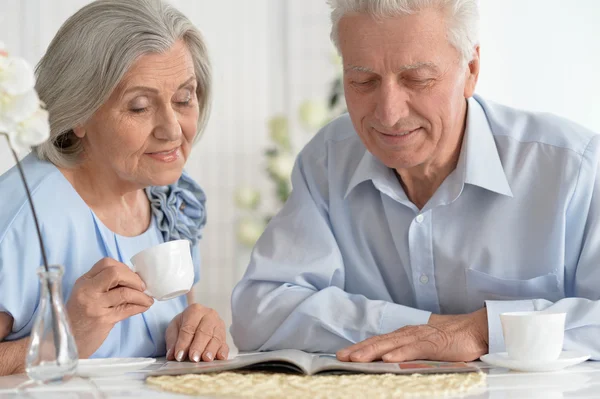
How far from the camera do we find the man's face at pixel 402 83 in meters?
1.69

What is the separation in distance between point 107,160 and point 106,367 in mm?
659

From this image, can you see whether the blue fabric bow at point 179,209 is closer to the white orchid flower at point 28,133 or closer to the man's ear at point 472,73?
the man's ear at point 472,73

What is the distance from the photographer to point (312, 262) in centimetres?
185

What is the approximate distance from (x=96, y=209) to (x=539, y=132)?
1.10 m

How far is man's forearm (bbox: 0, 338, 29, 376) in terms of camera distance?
150cm

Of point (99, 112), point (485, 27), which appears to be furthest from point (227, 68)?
point (99, 112)

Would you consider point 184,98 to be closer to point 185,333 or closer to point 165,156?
point 165,156

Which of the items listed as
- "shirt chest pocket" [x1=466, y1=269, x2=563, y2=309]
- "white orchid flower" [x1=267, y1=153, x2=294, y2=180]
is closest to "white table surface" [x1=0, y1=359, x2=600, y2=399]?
"shirt chest pocket" [x1=466, y1=269, x2=563, y2=309]

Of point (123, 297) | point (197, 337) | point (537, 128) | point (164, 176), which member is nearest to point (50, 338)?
point (123, 297)

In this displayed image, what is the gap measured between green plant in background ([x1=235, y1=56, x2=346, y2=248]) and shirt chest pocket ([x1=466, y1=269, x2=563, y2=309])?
6.70 feet

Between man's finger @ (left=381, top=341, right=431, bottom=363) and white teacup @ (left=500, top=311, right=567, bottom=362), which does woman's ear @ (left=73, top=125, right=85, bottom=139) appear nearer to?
man's finger @ (left=381, top=341, right=431, bottom=363)

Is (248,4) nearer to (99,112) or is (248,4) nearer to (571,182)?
(99,112)

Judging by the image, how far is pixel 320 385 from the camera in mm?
1199

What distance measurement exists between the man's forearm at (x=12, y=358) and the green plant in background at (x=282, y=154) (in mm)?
2332
